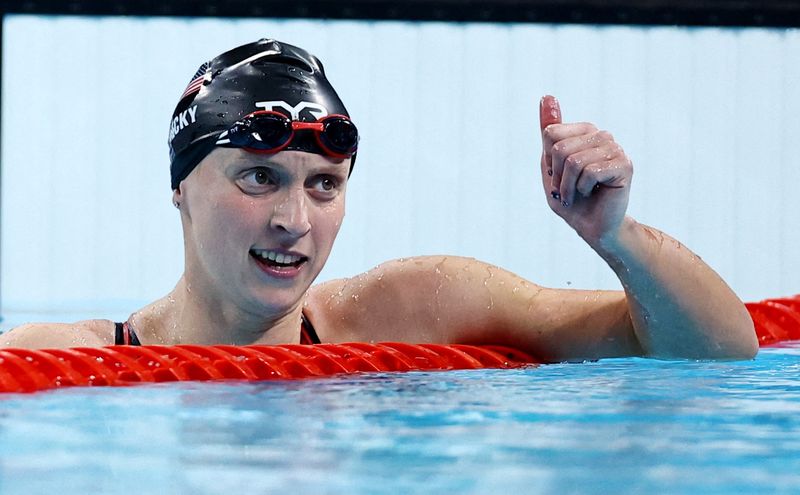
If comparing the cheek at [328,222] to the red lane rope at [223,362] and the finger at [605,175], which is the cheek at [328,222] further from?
the finger at [605,175]

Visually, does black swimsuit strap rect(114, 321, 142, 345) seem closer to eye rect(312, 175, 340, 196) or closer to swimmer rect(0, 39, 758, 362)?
swimmer rect(0, 39, 758, 362)

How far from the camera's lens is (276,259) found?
248 cm

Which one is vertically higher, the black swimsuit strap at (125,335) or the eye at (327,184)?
the eye at (327,184)

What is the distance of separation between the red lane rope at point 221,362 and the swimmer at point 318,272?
0.32 ft

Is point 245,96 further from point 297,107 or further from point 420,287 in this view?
point 420,287

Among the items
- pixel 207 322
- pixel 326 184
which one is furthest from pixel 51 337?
pixel 326 184

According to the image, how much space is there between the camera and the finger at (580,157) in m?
2.03

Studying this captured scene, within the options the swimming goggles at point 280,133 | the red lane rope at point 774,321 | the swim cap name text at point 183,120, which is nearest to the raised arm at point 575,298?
the swimming goggles at point 280,133

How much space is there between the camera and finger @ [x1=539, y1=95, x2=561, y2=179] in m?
2.15

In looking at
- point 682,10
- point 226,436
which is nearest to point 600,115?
point 682,10

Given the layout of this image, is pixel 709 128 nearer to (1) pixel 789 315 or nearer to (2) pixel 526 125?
(2) pixel 526 125

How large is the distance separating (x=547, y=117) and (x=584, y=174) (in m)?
0.21

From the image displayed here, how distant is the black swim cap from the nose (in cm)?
15

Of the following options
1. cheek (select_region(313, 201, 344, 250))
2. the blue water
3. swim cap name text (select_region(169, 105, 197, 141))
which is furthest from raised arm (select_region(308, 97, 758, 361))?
swim cap name text (select_region(169, 105, 197, 141))
